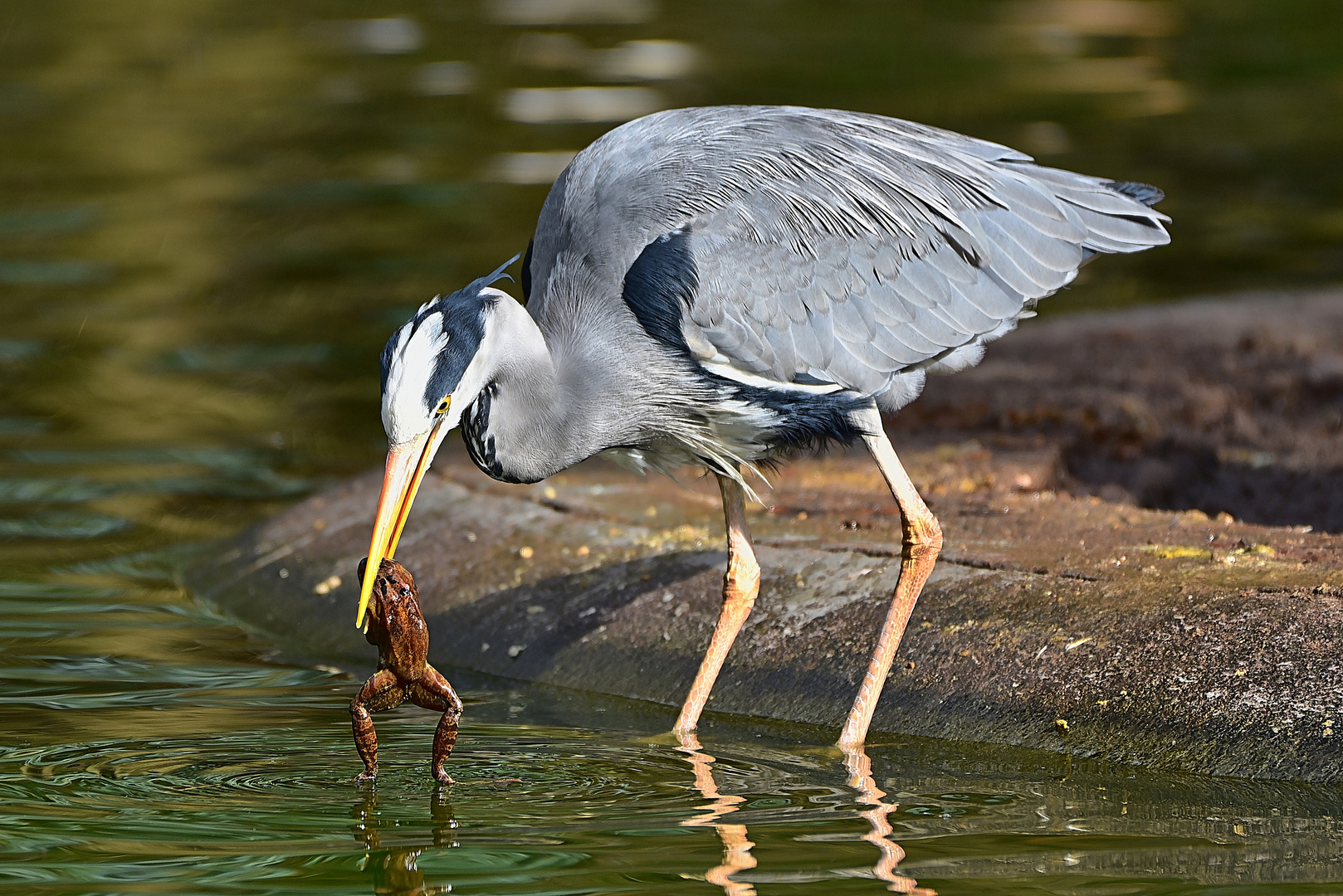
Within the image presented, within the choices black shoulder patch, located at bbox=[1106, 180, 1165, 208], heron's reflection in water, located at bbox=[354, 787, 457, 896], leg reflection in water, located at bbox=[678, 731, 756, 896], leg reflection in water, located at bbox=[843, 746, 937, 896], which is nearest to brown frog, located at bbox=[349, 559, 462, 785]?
heron's reflection in water, located at bbox=[354, 787, 457, 896]

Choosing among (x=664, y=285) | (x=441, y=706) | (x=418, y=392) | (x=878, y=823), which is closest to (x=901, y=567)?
(x=664, y=285)

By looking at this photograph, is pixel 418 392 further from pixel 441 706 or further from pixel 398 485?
pixel 441 706

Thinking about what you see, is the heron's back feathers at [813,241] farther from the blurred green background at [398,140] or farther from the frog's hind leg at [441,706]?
the blurred green background at [398,140]

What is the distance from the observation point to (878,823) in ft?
18.4

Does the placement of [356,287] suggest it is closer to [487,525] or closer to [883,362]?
[487,525]

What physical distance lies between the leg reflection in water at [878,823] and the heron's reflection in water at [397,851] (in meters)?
1.17

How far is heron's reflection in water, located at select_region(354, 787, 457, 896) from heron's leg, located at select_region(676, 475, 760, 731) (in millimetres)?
1465

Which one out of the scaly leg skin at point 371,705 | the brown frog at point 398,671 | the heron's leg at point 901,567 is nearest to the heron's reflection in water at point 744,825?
the heron's leg at point 901,567

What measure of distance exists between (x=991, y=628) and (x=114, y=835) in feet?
10.0

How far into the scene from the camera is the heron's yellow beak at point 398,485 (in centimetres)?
579

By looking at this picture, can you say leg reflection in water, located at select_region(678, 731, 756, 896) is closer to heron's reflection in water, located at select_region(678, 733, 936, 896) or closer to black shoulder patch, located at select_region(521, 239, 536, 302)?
heron's reflection in water, located at select_region(678, 733, 936, 896)

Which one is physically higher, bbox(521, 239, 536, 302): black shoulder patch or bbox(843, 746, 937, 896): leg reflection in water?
bbox(521, 239, 536, 302): black shoulder patch

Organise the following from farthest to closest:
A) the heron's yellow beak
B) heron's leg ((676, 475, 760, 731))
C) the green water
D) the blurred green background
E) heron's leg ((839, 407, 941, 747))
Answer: the blurred green background
heron's leg ((676, 475, 760, 731))
heron's leg ((839, 407, 941, 747))
the heron's yellow beak
the green water

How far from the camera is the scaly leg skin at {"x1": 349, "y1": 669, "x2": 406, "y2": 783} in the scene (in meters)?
5.80
